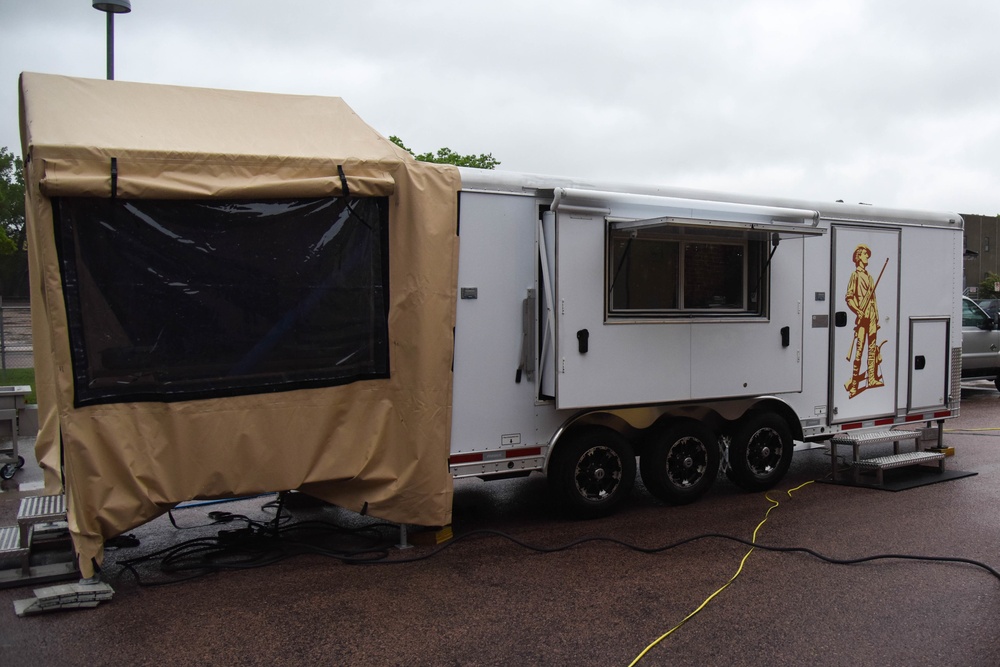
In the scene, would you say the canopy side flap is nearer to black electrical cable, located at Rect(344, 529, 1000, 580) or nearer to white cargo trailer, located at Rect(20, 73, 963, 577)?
white cargo trailer, located at Rect(20, 73, 963, 577)

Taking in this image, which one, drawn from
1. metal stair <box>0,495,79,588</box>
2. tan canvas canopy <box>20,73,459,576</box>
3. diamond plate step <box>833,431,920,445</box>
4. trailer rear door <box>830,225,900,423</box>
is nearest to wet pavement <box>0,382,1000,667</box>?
metal stair <box>0,495,79,588</box>

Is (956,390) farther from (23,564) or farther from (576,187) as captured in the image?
(23,564)

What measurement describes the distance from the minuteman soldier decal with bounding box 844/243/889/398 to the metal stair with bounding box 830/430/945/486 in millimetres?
456

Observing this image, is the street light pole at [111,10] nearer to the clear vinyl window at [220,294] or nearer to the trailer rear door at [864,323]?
the clear vinyl window at [220,294]

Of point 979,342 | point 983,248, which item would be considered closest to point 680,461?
point 979,342

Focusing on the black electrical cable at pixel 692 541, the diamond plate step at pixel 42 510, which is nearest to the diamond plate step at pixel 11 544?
the diamond plate step at pixel 42 510

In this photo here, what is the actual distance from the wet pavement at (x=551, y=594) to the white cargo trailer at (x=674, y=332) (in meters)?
0.63

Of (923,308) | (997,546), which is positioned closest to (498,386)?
(997,546)

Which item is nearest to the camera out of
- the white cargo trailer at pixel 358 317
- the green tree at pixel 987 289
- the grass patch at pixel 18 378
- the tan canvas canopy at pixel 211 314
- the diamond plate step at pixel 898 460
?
the tan canvas canopy at pixel 211 314

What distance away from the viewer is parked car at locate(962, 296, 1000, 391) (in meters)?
15.1

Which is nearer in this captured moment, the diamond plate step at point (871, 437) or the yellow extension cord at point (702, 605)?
the yellow extension cord at point (702, 605)

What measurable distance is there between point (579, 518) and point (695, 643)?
2386mm

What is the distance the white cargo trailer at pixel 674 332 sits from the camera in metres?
6.47

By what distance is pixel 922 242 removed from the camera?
9000 mm
